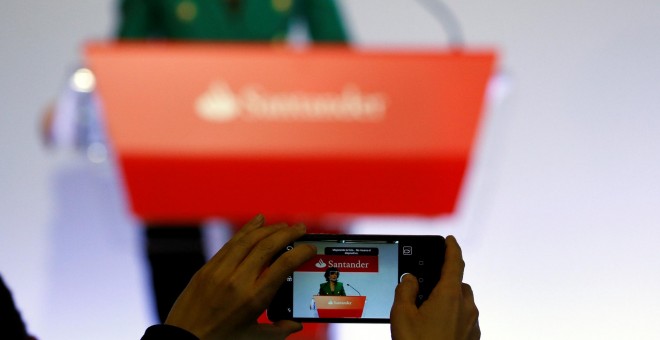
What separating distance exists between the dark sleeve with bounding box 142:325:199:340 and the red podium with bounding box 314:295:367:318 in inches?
6.0

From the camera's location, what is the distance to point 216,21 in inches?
50.5

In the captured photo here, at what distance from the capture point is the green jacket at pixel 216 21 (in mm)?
1275

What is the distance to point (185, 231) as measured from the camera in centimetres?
127

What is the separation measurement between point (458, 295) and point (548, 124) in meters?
0.87

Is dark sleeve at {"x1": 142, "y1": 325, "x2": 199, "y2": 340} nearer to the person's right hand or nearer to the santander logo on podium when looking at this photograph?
the person's right hand

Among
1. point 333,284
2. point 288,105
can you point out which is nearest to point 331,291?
point 333,284

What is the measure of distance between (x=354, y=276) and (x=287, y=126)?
0.64m

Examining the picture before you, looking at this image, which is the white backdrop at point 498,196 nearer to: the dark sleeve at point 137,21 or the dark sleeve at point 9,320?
the dark sleeve at point 137,21

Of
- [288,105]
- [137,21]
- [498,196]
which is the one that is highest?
[137,21]

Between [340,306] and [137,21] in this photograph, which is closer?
[340,306]

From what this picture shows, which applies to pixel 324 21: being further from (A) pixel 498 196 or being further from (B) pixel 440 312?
(B) pixel 440 312

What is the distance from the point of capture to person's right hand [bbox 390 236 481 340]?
0.50 m

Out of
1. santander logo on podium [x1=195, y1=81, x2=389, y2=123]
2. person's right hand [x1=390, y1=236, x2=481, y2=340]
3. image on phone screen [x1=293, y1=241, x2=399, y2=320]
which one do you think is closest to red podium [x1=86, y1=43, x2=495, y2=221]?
santander logo on podium [x1=195, y1=81, x2=389, y2=123]

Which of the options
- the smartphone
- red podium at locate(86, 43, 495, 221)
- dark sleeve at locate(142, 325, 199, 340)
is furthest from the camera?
red podium at locate(86, 43, 495, 221)
